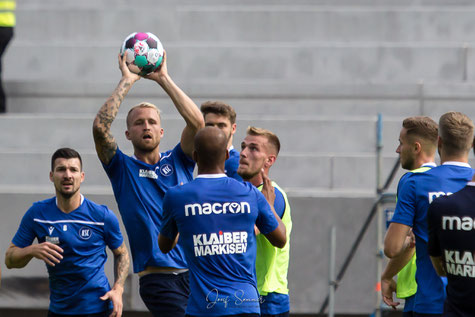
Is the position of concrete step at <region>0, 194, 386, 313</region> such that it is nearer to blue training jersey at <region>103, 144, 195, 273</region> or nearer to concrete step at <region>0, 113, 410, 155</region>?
concrete step at <region>0, 113, 410, 155</region>

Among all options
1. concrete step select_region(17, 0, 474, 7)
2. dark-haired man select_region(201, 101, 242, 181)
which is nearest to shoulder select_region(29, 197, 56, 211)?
dark-haired man select_region(201, 101, 242, 181)

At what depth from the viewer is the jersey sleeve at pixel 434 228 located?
523 centimetres

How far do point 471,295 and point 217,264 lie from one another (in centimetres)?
152

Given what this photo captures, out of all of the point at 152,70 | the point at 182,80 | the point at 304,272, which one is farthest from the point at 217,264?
the point at 182,80

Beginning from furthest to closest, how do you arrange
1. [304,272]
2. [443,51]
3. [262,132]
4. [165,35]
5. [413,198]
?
[165,35] < [443,51] < [304,272] < [262,132] < [413,198]

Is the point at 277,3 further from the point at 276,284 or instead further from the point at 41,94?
the point at 276,284

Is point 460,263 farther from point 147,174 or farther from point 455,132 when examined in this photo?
point 147,174

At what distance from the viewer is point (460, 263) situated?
5.13m

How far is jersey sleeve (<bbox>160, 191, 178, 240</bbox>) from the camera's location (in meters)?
5.44

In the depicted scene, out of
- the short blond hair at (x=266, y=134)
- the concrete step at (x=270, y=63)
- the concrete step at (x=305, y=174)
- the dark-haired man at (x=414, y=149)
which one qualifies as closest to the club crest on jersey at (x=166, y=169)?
the short blond hair at (x=266, y=134)

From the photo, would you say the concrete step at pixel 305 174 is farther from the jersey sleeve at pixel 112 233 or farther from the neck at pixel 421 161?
the neck at pixel 421 161

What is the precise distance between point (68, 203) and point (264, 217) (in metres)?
2.64

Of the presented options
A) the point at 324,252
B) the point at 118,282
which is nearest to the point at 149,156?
the point at 118,282

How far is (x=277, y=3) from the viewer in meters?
13.7
